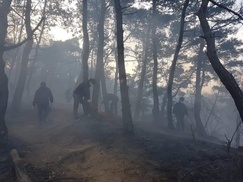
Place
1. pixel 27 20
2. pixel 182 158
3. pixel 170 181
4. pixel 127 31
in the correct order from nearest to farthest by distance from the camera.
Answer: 1. pixel 170 181
2. pixel 182 158
3. pixel 27 20
4. pixel 127 31

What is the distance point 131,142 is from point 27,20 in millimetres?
12000

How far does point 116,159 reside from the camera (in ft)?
24.1

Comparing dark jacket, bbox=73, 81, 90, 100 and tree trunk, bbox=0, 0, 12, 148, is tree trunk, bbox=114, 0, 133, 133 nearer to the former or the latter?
dark jacket, bbox=73, 81, 90, 100

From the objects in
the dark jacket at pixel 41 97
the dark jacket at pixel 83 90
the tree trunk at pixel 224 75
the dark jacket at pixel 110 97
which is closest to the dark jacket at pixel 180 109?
the dark jacket at pixel 110 97

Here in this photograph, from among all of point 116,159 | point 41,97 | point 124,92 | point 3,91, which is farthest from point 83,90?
point 116,159

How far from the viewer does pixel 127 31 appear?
30266 millimetres

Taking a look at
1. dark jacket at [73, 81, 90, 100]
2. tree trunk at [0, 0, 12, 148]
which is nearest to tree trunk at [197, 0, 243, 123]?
tree trunk at [0, 0, 12, 148]

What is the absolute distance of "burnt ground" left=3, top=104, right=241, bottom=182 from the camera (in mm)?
6176

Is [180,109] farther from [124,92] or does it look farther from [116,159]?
[116,159]

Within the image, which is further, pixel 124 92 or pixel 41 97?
pixel 41 97

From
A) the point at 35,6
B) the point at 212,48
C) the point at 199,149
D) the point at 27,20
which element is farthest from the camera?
the point at 35,6

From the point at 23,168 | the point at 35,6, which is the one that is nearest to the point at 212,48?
the point at 23,168

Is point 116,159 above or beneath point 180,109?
beneath

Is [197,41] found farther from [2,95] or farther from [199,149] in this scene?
[2,95]
